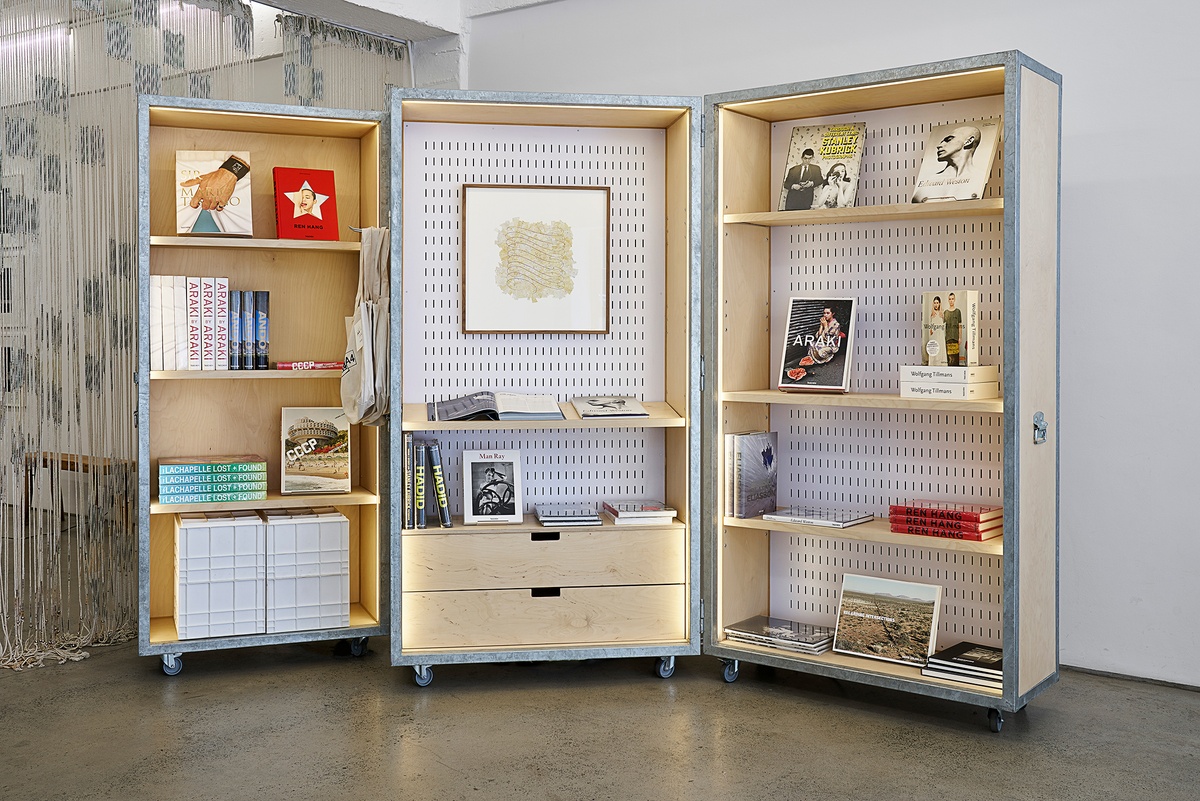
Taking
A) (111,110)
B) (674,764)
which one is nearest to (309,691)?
(674,764)

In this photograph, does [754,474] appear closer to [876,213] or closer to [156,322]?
[876,213]

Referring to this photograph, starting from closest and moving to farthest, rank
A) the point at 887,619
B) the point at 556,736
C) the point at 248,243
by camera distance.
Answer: the point at 556,736 < the point at 887,619 < the point at 248,243

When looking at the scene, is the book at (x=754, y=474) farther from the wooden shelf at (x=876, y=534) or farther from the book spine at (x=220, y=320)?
the book spine at (x=220, y=320)

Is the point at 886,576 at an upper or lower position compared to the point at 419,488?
lower

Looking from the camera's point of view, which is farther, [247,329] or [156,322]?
[247,329]

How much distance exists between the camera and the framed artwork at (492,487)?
12.3 feet

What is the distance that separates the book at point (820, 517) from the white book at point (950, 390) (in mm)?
468

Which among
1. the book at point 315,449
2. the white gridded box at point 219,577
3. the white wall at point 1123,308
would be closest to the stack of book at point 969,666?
the white wall at point 1123,308

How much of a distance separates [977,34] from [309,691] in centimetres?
332

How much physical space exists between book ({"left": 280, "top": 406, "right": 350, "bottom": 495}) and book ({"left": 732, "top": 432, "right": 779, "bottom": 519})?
1.44 meters

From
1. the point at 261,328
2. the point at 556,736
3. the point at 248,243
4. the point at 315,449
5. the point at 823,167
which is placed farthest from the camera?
the point at 315,449

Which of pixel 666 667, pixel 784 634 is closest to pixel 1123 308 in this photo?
pixel 784 634

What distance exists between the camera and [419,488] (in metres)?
3.62

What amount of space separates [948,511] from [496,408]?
57.6 inches
